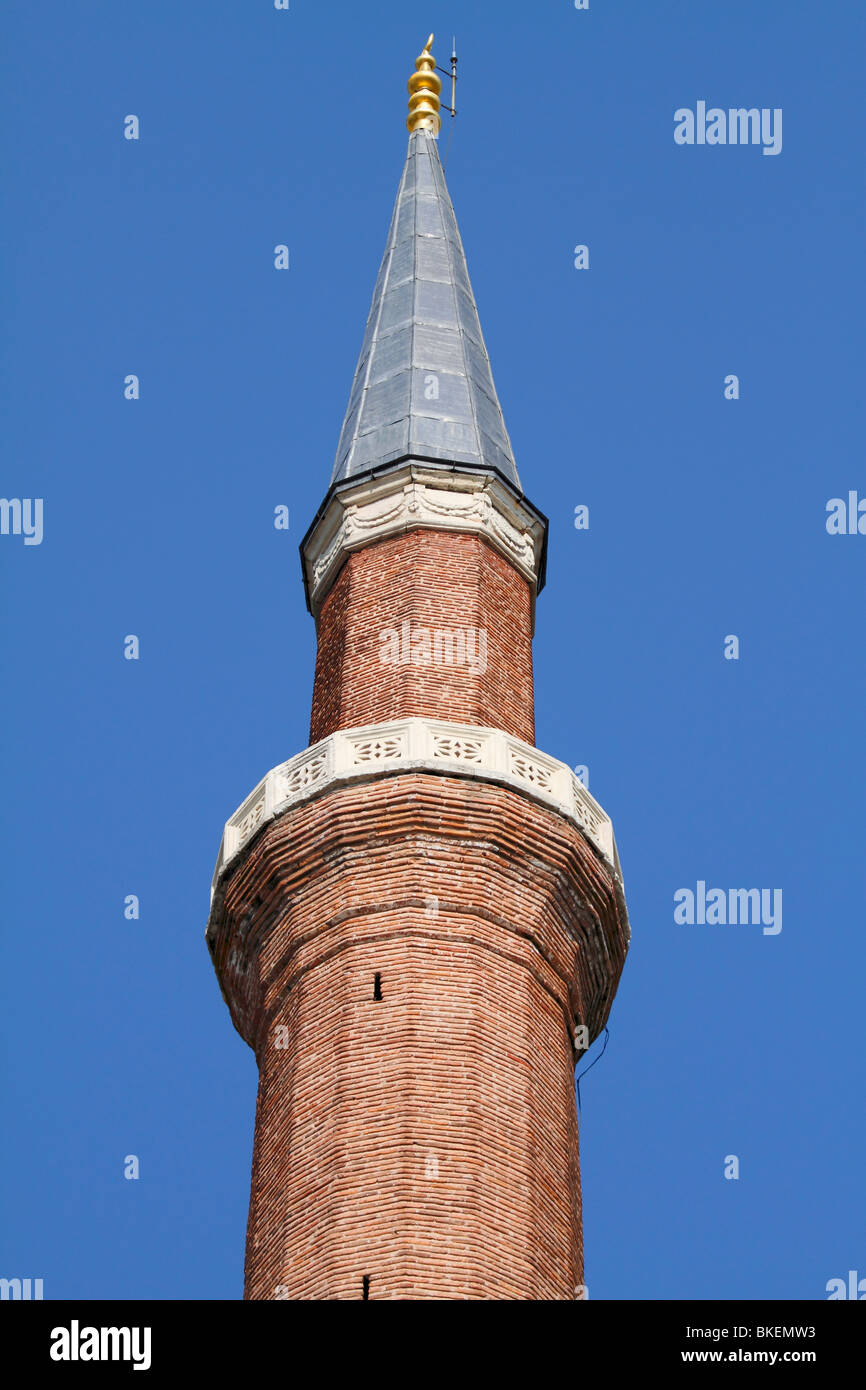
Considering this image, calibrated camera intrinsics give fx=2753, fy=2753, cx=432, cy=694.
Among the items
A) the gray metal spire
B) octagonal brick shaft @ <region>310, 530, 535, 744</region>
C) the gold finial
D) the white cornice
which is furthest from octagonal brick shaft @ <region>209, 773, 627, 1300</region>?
the gold finial

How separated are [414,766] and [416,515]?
202 inches

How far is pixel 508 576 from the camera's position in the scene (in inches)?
1273

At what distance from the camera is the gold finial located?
4006 cm

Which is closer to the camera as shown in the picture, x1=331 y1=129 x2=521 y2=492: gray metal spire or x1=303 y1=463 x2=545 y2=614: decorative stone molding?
x1=303 y1=463 x2=545 y2=614: decorative stone molding

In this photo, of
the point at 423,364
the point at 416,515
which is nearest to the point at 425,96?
the point at 423,364

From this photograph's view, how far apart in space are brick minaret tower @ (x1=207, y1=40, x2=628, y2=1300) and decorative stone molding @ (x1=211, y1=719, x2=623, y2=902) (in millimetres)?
29

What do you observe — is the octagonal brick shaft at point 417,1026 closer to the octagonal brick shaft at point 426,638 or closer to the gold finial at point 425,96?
the octagonal brick shaft at point 426,638

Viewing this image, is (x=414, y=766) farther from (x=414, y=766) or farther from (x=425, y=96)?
(x=425, y=96)

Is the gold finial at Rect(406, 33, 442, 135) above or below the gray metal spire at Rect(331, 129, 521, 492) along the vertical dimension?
above

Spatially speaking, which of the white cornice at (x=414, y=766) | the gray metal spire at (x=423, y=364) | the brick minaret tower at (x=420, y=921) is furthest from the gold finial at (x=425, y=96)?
the white cornice at (x=414, y=766)

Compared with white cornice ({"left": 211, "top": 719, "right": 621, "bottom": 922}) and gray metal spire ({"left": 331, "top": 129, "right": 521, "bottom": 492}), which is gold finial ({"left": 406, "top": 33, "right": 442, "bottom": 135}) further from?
white cornice ({"left": 211, "top": 719, "right": 621, "bottom": 922})

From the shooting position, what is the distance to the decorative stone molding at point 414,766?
91.5 ft
